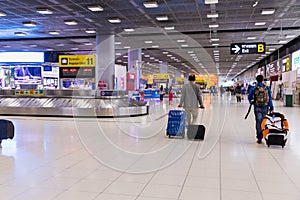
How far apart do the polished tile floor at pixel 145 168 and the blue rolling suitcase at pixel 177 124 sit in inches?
9.7

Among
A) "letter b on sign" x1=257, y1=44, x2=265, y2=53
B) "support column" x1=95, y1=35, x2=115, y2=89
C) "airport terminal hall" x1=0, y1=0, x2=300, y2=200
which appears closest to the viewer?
"airport terminal hall" x1=0, y1=0, x2=300, y2=200

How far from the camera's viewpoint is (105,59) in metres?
18.5

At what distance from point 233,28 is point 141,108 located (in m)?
8.06

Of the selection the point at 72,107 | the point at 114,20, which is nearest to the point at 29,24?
the point at 114,20

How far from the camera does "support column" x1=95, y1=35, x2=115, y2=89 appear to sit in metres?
18.5

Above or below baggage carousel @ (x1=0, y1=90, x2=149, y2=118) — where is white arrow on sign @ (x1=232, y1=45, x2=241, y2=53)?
above

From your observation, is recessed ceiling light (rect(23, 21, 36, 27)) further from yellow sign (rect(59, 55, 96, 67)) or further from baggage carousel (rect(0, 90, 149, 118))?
baggage carousel (rect(0, 90, 149, 118))

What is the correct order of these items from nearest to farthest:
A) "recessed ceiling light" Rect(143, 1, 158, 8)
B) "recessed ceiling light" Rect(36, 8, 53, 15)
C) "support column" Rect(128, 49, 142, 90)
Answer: "recessed ceiling light" Rect(143, 1, 158, 8) < "recessed ceiling light" Rect(36, 8, 53, 15) < "support column" Rect(128, 49, 142, 90)

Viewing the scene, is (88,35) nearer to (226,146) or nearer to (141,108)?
(141,108)

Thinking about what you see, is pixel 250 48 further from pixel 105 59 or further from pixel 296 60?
pixel 296 60

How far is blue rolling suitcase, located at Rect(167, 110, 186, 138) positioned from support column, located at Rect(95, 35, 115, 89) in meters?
11.0

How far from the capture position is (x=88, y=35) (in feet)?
68.0

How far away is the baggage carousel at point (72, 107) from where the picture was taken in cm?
1383

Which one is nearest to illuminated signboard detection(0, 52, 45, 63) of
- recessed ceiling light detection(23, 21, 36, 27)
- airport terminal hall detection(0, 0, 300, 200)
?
airport terminal hall detection(0, 0, 300, 200)
